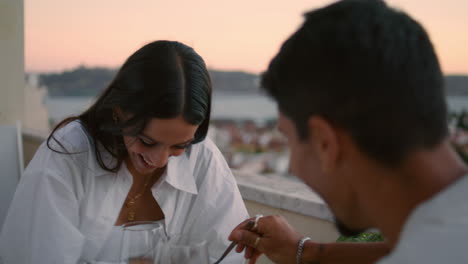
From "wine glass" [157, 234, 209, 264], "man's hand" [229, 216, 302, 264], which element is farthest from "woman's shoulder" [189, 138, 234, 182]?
"wine glass" [157, 234, 209, 264]

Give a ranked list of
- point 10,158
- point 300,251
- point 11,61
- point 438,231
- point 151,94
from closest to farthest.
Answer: point 438,231 → point 300,251 → point 151,94 → point 10,158 → point 11,61

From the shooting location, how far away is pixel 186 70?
5.40 feet

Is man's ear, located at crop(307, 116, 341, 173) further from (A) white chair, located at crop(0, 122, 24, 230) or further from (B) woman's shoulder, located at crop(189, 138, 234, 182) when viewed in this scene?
(A) white chair, located at crop(0, 122, 24, 230)

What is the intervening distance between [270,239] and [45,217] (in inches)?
28.5

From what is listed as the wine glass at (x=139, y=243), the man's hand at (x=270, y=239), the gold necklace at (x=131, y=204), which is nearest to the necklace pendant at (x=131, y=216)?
the gold necklace at (x=131, y=204)

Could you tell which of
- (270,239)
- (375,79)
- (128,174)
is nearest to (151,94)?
(128,174)

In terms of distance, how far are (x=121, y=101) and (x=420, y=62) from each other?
109 cm

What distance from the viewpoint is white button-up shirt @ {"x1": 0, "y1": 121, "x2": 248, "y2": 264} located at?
4.78ft

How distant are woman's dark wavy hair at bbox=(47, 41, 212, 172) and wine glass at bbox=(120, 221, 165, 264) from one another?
0.65 meters

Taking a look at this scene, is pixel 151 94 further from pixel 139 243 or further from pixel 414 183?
pixel 414 183

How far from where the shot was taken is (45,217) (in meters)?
1.46

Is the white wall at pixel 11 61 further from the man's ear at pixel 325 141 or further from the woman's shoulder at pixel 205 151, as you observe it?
the man's ear at pixel 325 141

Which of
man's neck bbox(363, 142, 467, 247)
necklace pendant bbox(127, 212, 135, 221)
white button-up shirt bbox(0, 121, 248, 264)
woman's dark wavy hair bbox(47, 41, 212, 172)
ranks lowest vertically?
necklace pendant bbox(127, 212, 135, 221)

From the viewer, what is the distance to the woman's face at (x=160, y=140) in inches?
61.8
